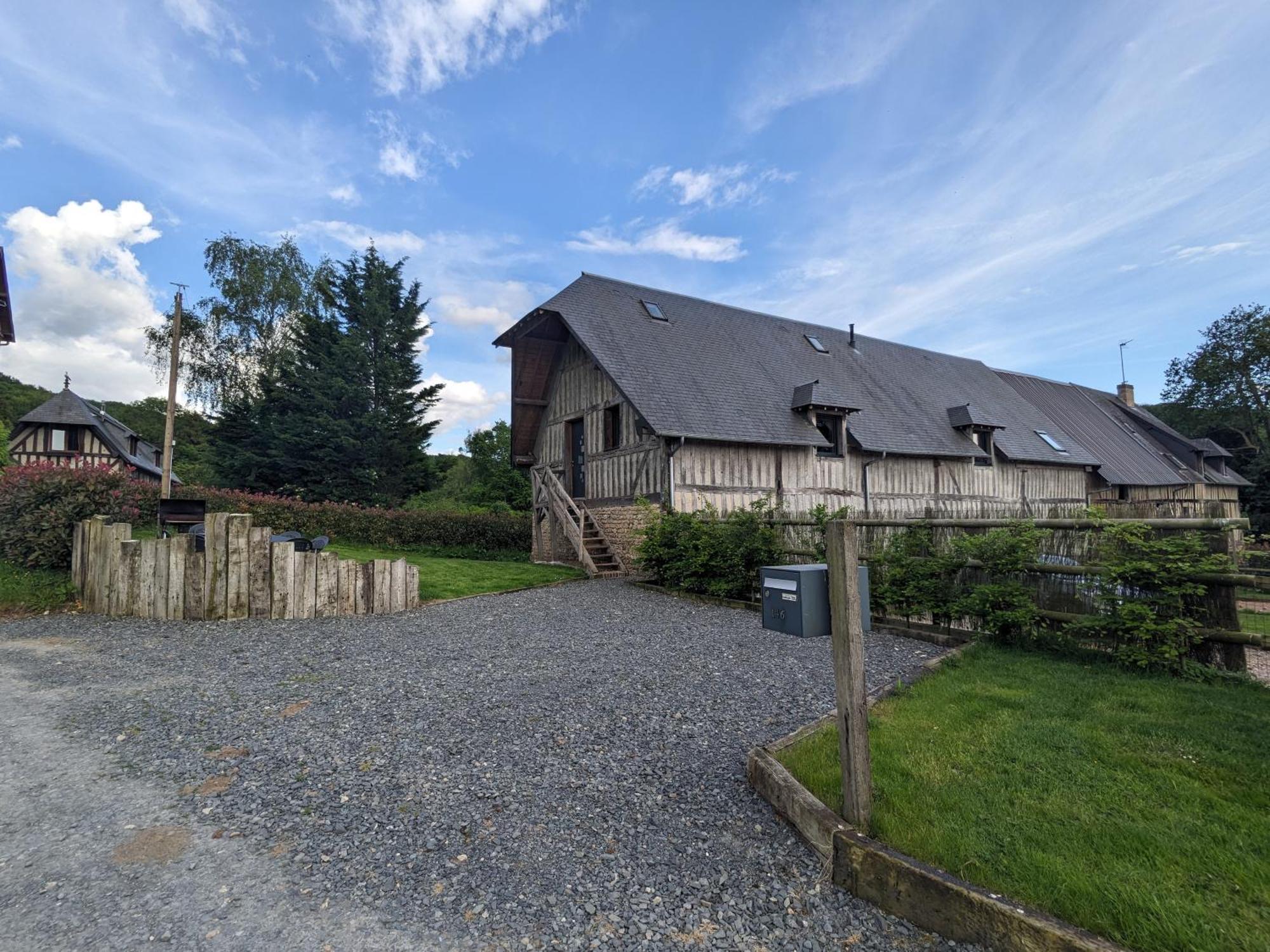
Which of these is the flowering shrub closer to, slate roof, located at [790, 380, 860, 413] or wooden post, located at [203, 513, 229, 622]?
wooden post, located at [203, 513, 229, 622]

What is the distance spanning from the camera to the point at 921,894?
2080 mm

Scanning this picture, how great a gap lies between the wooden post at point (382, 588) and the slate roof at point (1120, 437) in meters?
24.3

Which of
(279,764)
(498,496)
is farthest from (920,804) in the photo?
(498,496)

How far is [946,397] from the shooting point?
20.1 m

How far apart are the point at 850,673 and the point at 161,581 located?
27.3ft

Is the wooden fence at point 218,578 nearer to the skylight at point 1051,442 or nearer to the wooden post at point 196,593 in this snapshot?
the wooden post at point 196,593

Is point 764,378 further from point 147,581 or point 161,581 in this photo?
point 147,581

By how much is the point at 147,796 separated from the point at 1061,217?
16.1m

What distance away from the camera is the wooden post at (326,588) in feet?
25.1

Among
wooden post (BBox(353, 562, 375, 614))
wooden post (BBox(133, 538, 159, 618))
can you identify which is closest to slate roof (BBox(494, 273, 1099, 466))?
wooden post (BBox(353, 562, 375, 614))

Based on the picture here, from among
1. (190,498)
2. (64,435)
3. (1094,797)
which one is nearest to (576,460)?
(190,498)

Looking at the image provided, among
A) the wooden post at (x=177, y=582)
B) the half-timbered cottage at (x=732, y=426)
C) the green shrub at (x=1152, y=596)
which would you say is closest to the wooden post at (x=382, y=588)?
the wooden post at (x=177, y=582)

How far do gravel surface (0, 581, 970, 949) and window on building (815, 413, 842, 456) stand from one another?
9844 mm

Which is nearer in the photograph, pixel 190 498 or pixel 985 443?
pixel 190 498
